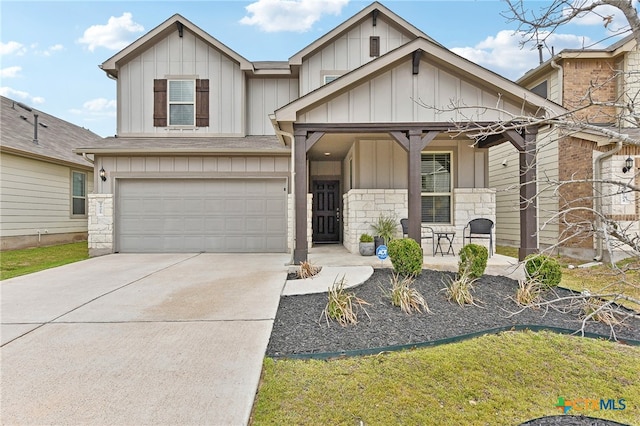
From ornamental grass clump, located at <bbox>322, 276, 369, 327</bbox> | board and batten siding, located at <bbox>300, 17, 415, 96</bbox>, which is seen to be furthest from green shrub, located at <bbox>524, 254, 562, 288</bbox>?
board and batten siding, located at <bbox>300, 17, 415, 96</bbox>

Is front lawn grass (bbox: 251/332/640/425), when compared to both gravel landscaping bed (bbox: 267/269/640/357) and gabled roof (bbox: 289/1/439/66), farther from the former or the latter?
gabled roof (bbox: 289/1/439/66)

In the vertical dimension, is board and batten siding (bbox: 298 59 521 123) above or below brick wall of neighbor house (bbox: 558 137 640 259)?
above

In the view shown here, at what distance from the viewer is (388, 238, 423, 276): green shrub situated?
556 centimetres

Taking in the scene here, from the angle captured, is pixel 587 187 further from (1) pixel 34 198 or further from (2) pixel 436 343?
(1) pixel 34 198

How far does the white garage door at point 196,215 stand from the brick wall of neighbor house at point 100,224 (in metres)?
0.22

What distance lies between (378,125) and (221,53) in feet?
21.1

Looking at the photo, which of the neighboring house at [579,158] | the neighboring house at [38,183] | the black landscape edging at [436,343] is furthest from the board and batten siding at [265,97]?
the black landscape edging at [436,343]

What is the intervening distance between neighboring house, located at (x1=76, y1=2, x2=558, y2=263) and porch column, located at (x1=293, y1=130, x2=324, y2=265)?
0.02 meters

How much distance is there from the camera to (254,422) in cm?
225

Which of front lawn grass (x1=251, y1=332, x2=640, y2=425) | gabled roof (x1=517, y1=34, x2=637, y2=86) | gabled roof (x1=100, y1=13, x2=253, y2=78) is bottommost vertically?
front lawn grass (x1=251, y1=332, x2=640, y2=425)

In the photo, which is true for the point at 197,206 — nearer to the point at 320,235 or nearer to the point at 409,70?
the point at 320,235

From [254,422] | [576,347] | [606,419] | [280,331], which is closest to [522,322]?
[576,347]

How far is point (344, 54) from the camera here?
10469 millimetres

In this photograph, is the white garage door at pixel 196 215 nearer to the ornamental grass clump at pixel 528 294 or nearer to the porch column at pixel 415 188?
the porch column at pixel 415 188
